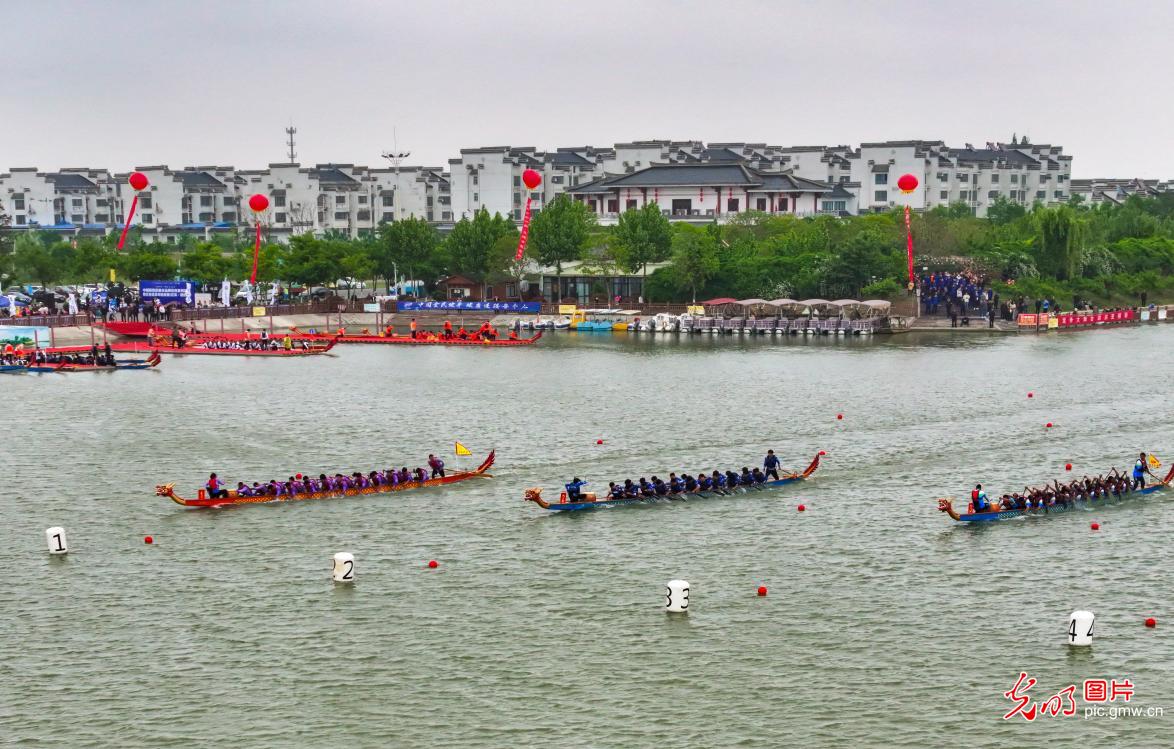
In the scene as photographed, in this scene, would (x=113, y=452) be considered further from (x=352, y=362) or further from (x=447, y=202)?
(x=447, y=202)

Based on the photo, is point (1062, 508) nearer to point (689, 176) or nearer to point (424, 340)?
point (424, 340)

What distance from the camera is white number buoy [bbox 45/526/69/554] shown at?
1549 inches

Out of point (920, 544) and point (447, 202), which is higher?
point (447, 202)

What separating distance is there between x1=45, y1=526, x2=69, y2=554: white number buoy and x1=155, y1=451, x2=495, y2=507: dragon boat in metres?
5.01

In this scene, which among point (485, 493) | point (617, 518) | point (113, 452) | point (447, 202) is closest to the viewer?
point (617, 518)

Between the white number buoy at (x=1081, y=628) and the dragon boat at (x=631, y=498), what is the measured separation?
57.8 feet

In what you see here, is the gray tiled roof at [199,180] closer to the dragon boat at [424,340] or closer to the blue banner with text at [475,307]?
the blue banner with text at [475,307]

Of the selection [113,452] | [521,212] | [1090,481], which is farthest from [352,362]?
[521,212]

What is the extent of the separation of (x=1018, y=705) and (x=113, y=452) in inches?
1617

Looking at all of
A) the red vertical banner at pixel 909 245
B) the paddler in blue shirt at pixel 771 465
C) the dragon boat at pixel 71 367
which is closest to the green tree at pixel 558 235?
the red vertical banner at pixel 909 245

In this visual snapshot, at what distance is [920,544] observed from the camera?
4106 cm

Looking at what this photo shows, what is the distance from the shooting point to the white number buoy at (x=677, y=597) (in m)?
34.1

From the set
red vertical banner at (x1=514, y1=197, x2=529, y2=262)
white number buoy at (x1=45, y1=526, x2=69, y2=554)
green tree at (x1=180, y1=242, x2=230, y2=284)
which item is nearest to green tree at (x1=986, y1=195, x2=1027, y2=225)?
red vertical banner at (x1=514, y1=197, x2=529, y2=262)

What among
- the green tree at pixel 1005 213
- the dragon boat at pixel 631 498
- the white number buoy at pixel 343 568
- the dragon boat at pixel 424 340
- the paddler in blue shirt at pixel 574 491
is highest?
the green tree at pixel 1005 213
